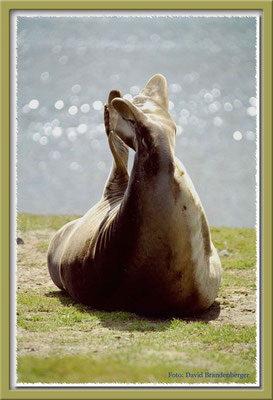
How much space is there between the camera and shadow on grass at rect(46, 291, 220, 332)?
18.9 ft

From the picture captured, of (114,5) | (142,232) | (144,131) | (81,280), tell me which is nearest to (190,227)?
(142,232)

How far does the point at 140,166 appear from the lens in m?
5.92

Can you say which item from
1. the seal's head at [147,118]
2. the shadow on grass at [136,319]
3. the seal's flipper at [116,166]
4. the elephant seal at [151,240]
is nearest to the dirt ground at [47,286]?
the shadow on grass at [136,319]

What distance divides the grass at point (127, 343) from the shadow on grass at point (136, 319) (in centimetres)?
1

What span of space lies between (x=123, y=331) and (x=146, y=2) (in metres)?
3.17

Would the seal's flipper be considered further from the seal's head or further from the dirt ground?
the dirt ground

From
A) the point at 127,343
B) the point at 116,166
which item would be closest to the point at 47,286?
the point at 116,166

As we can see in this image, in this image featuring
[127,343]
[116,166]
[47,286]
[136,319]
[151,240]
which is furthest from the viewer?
Result: [47,286]

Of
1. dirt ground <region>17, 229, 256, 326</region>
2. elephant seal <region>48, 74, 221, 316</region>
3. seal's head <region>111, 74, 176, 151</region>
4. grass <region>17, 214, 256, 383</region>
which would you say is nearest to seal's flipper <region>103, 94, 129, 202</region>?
seal's head <region>111, 74, 176, 151</region>

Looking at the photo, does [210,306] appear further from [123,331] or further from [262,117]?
[262,117]

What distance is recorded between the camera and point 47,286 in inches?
326

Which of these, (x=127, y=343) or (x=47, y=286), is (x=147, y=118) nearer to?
(x=127, y=343)

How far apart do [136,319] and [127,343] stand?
34.0 inches

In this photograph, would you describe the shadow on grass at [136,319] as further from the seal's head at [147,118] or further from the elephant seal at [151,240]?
the seal's head at [147,118]
